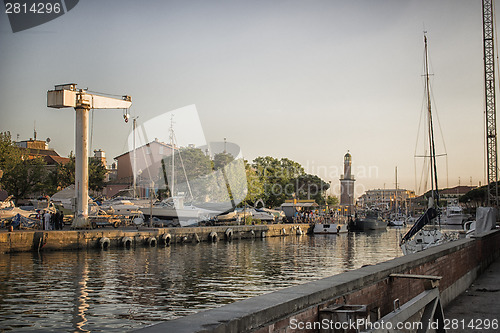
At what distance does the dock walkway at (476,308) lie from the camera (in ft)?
32.8

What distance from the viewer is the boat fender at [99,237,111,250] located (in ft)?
114

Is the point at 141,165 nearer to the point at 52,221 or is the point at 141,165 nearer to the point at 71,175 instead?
the point at 71,175

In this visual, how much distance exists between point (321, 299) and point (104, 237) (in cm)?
3128

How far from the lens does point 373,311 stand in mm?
7859

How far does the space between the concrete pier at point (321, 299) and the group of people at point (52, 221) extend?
29629 millimetres

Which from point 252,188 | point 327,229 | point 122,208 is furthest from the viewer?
point 252,188

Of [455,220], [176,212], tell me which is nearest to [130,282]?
[176,212]

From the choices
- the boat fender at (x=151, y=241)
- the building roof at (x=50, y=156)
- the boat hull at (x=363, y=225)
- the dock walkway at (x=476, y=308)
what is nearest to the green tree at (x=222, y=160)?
the boat hull at (x=363, y=225)

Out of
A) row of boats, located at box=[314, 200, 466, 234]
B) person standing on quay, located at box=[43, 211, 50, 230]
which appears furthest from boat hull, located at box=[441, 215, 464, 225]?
person standing on quay, located at box=[43, 211, 50, 230]

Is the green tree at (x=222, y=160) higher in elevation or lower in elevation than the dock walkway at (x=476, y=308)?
higher

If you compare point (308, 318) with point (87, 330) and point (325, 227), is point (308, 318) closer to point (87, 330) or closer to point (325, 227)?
point (87, 330)

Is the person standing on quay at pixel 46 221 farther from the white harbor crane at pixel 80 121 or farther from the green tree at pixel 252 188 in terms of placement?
the green tree at pixel 252 188

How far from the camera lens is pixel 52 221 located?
38.2 meters

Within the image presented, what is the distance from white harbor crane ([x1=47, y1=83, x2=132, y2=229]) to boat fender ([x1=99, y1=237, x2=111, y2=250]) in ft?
9.47
